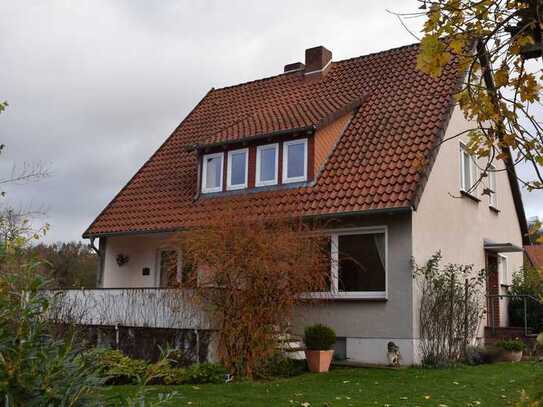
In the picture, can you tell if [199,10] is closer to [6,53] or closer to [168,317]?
[6,53]

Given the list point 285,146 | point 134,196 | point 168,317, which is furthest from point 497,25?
point 134,196

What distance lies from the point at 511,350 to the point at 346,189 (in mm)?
5331

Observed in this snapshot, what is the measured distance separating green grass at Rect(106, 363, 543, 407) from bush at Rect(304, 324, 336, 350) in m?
0.55

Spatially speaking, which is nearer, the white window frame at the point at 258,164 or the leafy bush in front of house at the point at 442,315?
the leafy bush in front of house at the point at 442,315

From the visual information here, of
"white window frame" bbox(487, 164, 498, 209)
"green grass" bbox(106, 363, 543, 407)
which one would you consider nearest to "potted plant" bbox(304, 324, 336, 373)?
"green grass" bbox(106, 363, 543, 407)

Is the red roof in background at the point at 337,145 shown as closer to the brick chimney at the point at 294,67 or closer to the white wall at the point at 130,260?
the brick chimney at the point at 294,67

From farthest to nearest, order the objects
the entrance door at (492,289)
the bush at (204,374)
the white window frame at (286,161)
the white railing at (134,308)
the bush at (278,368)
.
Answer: the entrance door at (492,289)
the white window frame at (286,161)
the white railing at (134,308)
the bush at (278,368)
the bush at (204,374)

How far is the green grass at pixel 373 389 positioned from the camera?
919cm

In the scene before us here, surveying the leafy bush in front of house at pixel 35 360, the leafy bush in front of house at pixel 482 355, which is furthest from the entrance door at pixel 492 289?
the leafy bush in front of house at pixel 35 360

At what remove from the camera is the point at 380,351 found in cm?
1381

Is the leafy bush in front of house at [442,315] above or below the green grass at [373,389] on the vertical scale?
above

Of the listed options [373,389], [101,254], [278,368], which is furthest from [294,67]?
[373,389]

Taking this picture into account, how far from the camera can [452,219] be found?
53.5 ft

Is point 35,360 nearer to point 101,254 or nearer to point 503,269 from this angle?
point 101,254
